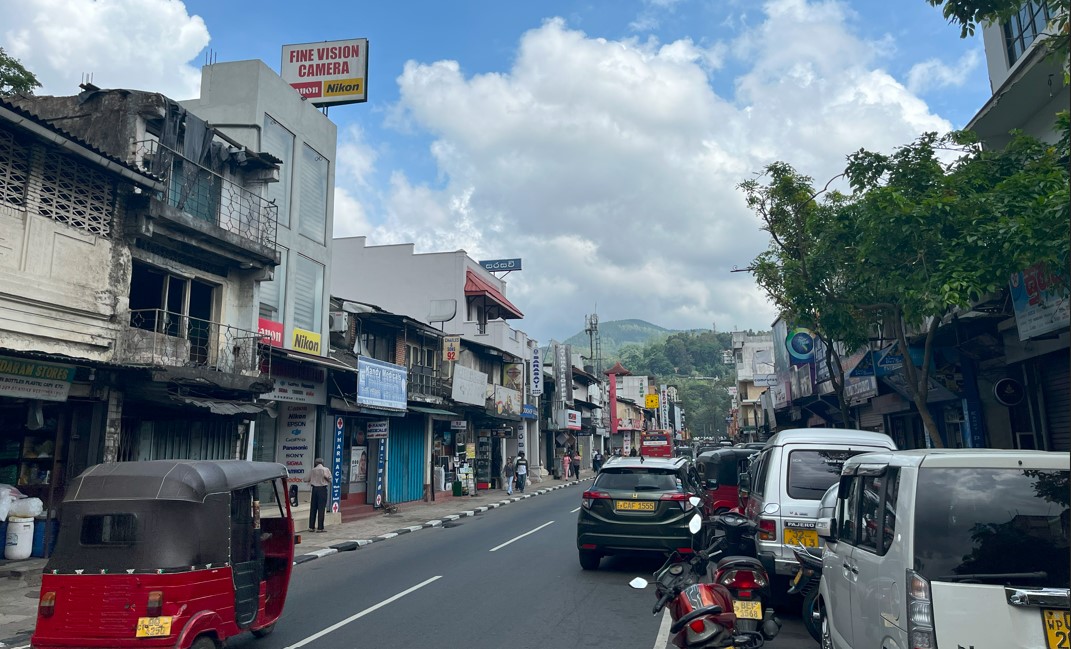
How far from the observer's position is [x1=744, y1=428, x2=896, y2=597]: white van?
26.7ft

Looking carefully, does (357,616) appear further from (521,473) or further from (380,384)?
(521,473)

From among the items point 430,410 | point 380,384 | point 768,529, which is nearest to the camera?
point 768,529

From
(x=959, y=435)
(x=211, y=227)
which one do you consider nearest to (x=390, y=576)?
(x=211, y=227)

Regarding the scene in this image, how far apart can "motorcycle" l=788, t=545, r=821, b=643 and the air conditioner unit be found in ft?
56.6

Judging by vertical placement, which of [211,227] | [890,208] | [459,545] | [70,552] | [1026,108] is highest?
[1026,108]

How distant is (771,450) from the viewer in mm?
9398

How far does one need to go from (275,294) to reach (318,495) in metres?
5.52

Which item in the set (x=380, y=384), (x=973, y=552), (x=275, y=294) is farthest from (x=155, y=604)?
(x=380, y=384)

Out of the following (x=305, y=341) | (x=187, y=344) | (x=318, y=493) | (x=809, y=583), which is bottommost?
(x=809, y=583)

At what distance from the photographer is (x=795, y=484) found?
862 cm

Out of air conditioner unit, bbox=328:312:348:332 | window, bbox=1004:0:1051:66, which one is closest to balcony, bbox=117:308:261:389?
air conditioner unit, bbox=328:312:348:332

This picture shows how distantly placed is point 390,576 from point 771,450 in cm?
646

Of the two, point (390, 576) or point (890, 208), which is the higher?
point (890, 208)

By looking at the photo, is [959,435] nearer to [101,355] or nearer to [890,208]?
[890,208]
